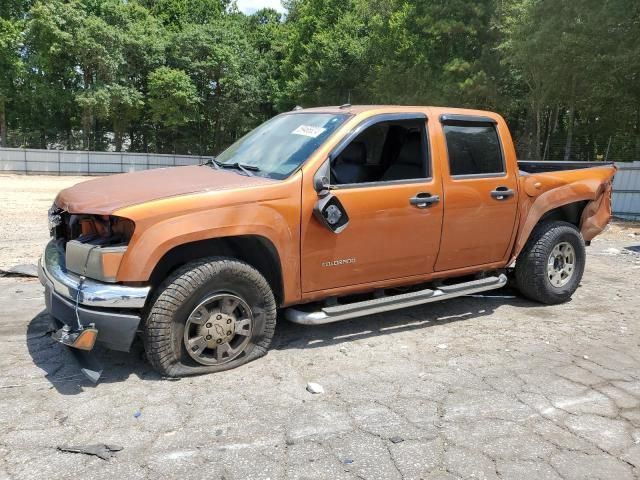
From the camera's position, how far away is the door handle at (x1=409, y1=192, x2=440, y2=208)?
4.54 meters

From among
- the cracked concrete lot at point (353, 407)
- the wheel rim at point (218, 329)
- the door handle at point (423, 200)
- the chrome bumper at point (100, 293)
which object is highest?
the door handle at point (423, 200)

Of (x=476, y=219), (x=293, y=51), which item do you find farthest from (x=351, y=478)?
(x=293, y=51)

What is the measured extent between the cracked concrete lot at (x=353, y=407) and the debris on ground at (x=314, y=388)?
0.04m

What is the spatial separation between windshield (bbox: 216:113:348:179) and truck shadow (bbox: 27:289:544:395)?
1468 millimetres

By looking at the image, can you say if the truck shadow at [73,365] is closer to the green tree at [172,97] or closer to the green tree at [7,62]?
the green tree at [7,62]

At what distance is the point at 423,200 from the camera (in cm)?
457

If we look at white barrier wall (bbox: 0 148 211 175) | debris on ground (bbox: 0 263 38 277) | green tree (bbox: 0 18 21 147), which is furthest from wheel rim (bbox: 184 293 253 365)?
green tree (bbox: 0 18 21 147)

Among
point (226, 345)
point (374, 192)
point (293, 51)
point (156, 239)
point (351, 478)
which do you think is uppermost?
point (293, 51)

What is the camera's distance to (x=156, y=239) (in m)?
3.53

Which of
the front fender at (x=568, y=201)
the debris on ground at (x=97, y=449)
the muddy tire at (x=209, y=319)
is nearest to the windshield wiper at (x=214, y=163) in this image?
the muddy tire at (x=209, y=319)

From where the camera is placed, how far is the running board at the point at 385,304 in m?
4.25

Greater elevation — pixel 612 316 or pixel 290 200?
pixel 290 200

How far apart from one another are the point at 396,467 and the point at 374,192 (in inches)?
83.7

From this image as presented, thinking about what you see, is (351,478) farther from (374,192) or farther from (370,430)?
(374,192)
